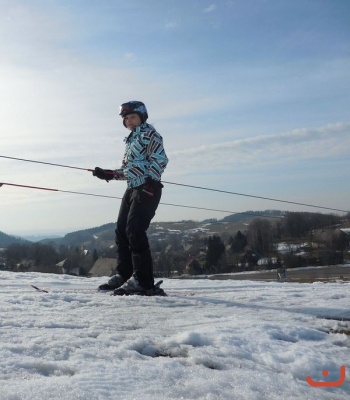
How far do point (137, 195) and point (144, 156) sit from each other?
0.53 metres

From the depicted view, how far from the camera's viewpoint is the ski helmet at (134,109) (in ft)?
18.4

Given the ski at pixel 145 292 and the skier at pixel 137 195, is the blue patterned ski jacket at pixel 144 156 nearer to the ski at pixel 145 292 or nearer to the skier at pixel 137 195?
the skier at pixel 137 195

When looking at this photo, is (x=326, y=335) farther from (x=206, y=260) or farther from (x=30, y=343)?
(x=206, y=260)

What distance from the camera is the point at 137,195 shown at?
5.27 metres

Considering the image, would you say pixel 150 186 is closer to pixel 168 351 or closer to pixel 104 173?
pixel 104 173

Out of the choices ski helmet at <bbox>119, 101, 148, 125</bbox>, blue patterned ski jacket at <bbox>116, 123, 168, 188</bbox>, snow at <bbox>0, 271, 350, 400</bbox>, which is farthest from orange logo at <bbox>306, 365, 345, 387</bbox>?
ski helmet at <bbox>119, 101, 148, 125</bbox>

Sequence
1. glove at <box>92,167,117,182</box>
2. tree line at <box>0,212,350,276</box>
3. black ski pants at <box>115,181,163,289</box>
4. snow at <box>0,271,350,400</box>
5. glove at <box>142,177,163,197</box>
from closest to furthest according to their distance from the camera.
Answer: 1. snow at <box>0,271,350,400</box>
2. black ski pants at <box>115,181,163,289</box>
3. glove at <box>142,177,163,197</box>
4. glove at <box>92,167,117,182</box>
5. tree line at <box>0,212,350,276</box>

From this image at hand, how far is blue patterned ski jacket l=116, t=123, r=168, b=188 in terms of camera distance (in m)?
5.34

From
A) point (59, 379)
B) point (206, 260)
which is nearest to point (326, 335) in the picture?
point (59, 379)

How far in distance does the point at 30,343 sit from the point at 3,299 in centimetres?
191

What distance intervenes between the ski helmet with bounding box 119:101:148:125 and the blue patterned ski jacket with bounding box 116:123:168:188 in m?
0.14

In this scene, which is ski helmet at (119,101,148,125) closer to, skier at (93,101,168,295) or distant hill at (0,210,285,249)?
skier at (93,101,168,295)

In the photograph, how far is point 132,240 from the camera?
5121mm

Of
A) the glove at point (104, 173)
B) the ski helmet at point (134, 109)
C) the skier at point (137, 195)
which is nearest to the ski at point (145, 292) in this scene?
the skier at point (137, 195)
